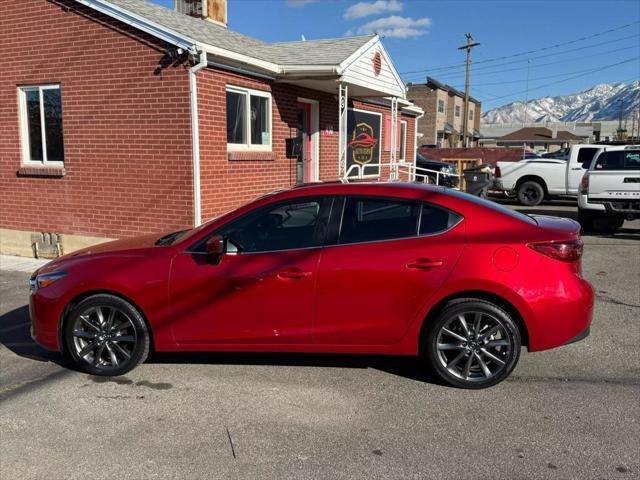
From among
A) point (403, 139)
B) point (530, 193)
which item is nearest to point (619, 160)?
point (530, 193)

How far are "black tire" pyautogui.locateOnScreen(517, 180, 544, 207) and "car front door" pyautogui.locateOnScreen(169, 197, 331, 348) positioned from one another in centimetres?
1476

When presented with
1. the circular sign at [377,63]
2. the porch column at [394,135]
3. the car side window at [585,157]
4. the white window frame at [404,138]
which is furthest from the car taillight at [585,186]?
the white window frame at [404,138]

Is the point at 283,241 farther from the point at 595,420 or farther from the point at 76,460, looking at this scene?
the point at 595,420

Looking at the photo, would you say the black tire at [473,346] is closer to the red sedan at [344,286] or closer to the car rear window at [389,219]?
the red sedan at [344,286]

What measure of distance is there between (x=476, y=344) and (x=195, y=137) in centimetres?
564

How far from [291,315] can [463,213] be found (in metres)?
1.50

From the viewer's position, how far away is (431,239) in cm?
421

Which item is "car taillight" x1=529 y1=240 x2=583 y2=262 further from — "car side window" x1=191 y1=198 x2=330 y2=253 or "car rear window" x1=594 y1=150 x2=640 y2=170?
"car rear window" x1=594 y1=150 x2=640 y2=170

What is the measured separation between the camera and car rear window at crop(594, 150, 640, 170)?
1109 cm

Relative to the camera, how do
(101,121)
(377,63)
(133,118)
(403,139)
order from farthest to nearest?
(403,139) < (377,63) < (101,121) < (133,118)

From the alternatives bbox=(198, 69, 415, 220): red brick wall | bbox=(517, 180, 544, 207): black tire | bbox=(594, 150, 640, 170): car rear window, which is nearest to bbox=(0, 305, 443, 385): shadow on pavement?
bbox=(198, 69, 415, 220): red brick wall

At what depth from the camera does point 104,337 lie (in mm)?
4578

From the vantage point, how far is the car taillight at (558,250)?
163 inches

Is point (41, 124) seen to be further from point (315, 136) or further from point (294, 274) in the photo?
point (294, 274)
